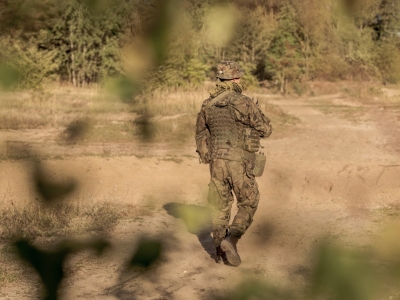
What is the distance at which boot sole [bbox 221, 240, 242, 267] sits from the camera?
5.60m

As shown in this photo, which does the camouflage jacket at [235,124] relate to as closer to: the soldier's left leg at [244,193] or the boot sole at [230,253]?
the soldier's left leg at [244,193]

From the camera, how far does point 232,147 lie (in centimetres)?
579

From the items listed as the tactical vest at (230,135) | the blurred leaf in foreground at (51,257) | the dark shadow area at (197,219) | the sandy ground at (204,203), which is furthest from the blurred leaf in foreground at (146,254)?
the tactical vest at (230,135)

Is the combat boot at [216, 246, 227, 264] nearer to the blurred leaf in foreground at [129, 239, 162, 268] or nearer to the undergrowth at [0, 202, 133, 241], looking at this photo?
the blurred leaf in foreground at [129, 239, 162, 268]

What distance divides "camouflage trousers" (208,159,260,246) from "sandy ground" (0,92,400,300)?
37 cm

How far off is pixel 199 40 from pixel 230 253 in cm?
2364

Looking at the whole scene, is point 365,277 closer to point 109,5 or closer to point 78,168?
point 78,168

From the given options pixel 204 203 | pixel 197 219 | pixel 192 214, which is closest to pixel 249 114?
pixel 197 219

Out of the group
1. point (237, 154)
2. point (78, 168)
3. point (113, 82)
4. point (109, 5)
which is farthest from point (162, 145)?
point (109, 5)

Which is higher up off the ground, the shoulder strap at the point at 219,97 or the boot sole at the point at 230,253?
the shoulder strap at the point at 219,97

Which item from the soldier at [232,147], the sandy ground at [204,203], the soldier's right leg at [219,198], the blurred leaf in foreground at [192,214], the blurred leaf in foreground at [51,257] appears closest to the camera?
the blurred leaf in foreground at [51,257]

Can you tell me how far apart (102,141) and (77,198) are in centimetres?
498

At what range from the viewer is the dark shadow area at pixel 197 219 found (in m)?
6.68

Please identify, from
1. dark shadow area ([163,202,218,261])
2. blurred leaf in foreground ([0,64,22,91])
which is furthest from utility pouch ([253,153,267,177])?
blurred leaf in foreground ([0,64,22,91])
